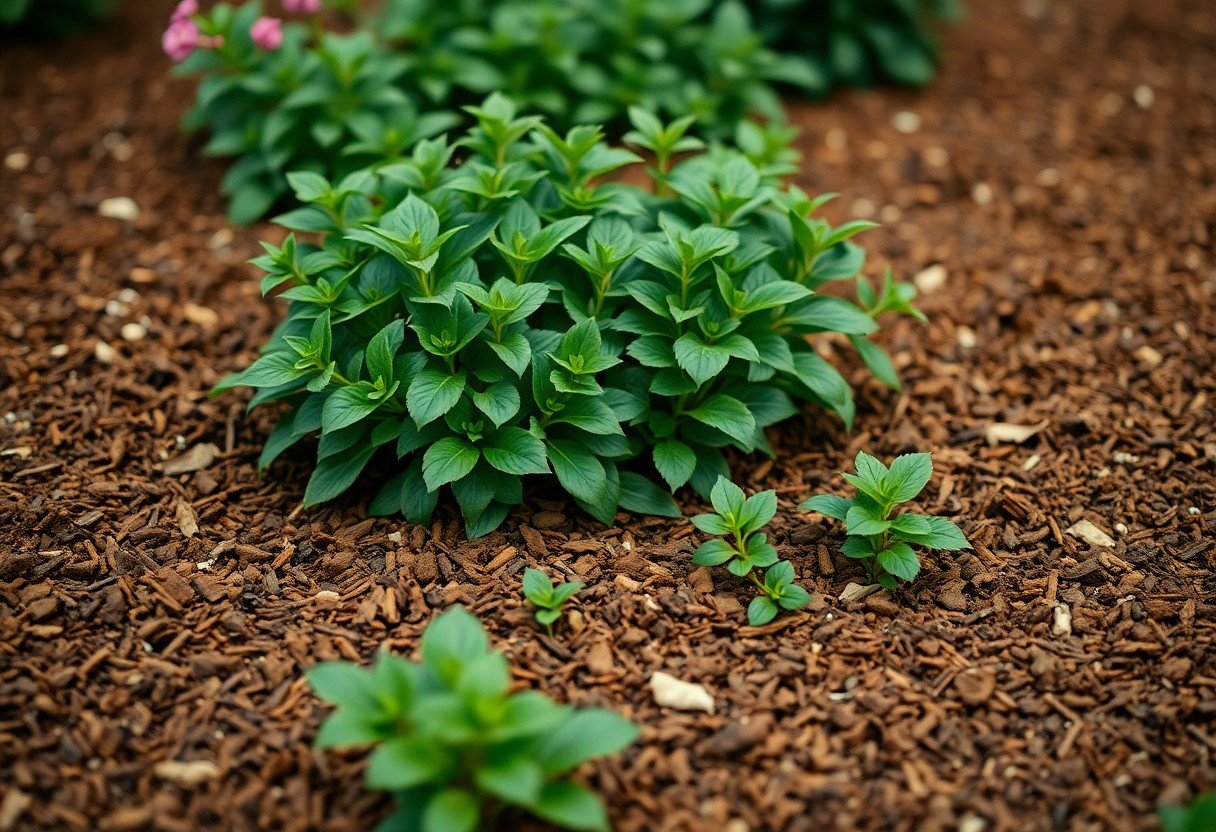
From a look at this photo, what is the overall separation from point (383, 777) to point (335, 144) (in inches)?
128

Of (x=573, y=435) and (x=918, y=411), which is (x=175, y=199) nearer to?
(x=573, y=435)

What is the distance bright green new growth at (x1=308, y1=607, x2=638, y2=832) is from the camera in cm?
229

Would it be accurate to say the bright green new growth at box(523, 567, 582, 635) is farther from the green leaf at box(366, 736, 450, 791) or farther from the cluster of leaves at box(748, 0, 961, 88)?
the cluster of leaves at box(748, 0, 961, 88)

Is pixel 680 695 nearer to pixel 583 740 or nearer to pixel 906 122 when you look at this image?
pixel 583 740

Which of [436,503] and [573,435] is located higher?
[573,435]

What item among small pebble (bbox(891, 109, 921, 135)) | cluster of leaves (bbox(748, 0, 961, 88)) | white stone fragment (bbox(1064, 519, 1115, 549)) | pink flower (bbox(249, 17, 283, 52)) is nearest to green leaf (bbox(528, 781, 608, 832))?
white stone fragment (bbox(1064, 519, 1115, 549))

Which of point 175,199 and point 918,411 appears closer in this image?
point 918,411

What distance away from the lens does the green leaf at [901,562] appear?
3096 mm

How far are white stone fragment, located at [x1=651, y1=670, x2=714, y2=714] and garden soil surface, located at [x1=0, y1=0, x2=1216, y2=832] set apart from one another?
0.03 metres

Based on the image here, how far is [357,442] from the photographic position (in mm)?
3406

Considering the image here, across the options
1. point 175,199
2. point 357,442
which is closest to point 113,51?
point 175,199

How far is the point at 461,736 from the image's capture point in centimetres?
224

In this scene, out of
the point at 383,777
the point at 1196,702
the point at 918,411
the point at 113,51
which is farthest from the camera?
the point at 113,51

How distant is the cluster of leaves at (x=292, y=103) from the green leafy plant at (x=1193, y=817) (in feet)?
11.9
